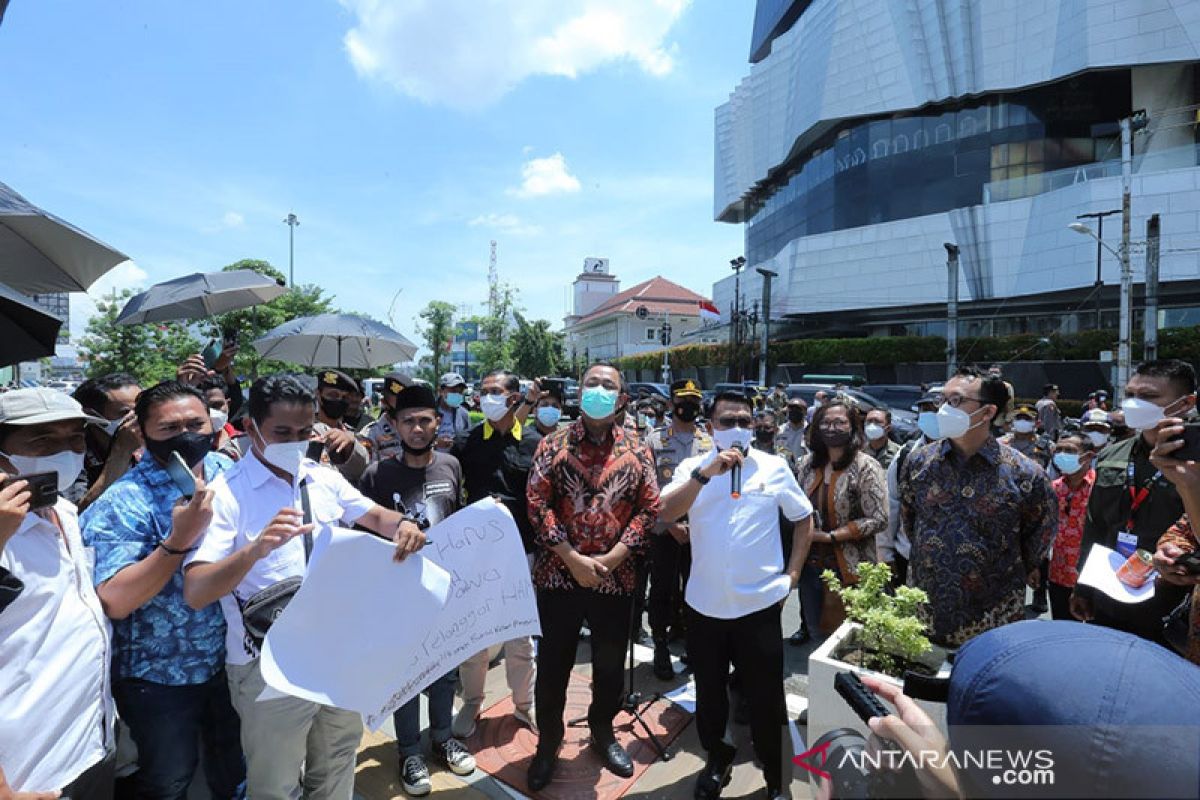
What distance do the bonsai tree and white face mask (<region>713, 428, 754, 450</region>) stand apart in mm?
835

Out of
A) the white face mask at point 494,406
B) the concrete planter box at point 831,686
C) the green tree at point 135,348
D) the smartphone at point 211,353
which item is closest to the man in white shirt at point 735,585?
the concrete planter box at point 831,686

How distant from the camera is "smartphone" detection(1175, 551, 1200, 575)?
6.43 feet

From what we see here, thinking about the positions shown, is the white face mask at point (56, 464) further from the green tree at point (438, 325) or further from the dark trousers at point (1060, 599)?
the green tree at point (438, 325)

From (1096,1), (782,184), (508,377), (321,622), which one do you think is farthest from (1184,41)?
(321,622)

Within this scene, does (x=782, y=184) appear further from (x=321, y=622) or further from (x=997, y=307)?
(x=321, y=622)

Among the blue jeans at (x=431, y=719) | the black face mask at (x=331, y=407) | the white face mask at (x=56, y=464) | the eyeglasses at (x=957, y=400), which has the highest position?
the eyeglasses at (x=957, y=400)

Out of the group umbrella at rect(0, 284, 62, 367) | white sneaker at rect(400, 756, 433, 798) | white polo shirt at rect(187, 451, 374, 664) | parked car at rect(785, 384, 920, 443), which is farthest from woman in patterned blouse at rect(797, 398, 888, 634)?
parked car at rect(785, 384, 920, 443)

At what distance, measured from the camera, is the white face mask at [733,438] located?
2.97 m

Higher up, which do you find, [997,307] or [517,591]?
[997,307]

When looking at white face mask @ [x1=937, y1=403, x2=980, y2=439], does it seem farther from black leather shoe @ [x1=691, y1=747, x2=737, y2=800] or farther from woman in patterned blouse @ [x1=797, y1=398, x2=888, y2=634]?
black leather shoe @ [x1=691, y1=747, x2=737, y2=800]

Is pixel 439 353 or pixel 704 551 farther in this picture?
pixel 439 353

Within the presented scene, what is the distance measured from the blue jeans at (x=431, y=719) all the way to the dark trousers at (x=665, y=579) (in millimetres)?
1621

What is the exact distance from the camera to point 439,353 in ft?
142

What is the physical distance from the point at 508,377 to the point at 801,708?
2.89 m
